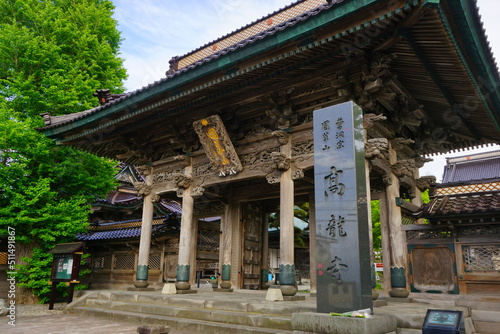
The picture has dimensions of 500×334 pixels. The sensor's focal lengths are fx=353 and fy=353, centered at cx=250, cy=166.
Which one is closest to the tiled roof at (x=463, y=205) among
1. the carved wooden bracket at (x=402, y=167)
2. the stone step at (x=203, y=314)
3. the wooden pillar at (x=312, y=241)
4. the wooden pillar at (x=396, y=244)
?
the wooden pillar at (x=396, y=244)

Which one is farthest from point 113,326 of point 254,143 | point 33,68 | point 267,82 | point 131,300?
point 33,68

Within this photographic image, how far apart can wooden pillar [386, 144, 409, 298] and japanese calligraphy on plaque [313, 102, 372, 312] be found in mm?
3491

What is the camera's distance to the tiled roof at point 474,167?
695 inches

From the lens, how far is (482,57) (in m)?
6.50

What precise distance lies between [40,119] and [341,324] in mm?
12639

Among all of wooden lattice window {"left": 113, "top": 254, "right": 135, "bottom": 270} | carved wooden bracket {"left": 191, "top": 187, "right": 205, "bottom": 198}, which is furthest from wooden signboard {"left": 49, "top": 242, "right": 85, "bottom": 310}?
carved wooden bracket {"left": 191, "top": 187, "right": 205, "bottom": 198}

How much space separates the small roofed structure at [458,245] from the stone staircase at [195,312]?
11.6 feet

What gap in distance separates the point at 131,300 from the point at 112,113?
5.11 metres

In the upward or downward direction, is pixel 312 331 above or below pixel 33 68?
below

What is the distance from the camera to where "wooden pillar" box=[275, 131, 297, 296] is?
775 centimetres

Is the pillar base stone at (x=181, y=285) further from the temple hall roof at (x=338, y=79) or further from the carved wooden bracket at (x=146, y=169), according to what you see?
the carved wooden bracket at (x=146, y=169)

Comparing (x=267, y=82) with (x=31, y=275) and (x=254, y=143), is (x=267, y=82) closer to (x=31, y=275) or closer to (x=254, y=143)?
(x=254, y=143)

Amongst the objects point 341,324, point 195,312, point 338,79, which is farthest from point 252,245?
point 341,324

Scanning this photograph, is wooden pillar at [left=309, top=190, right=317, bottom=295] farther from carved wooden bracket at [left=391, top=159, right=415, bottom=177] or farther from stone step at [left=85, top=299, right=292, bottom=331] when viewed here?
stone step at [left=85, top=299, right=292, bottom=331]
